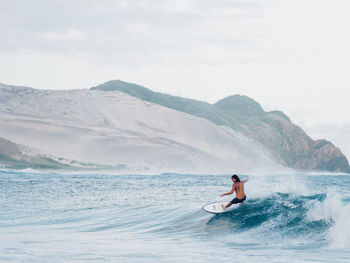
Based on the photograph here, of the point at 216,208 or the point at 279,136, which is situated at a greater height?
the point at 279,136

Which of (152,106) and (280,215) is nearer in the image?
(280,215)

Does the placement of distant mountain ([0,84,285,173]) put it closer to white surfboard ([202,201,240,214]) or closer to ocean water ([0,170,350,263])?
ocean water ([0,170,350,263])

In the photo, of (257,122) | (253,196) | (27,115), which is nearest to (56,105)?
(27,115)

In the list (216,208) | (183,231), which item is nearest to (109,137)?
(216,208)

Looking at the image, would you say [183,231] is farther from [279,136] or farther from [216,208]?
[279,136]

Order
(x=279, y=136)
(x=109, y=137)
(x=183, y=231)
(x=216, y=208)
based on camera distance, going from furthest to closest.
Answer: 1. (x=279, y=136)
2. (x=109, y=137)
3. (x=216, y=208)
4. (x=183, y=231)

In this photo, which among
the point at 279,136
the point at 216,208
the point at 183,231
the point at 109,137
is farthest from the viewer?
the point at 279,136

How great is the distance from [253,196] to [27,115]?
7837cm

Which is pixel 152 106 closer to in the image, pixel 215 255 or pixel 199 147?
Answer: pixel 199 147

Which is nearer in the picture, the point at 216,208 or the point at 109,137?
the point at 216,208

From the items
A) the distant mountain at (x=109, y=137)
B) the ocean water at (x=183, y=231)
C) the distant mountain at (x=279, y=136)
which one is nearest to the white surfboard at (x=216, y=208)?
the ocean water at (x=183, y=231)

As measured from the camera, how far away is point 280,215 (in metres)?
16.2

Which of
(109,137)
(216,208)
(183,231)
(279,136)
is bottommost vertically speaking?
(183,231)

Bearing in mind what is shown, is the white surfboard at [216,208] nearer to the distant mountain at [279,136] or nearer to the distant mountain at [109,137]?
the distant mountain at [109,137]
